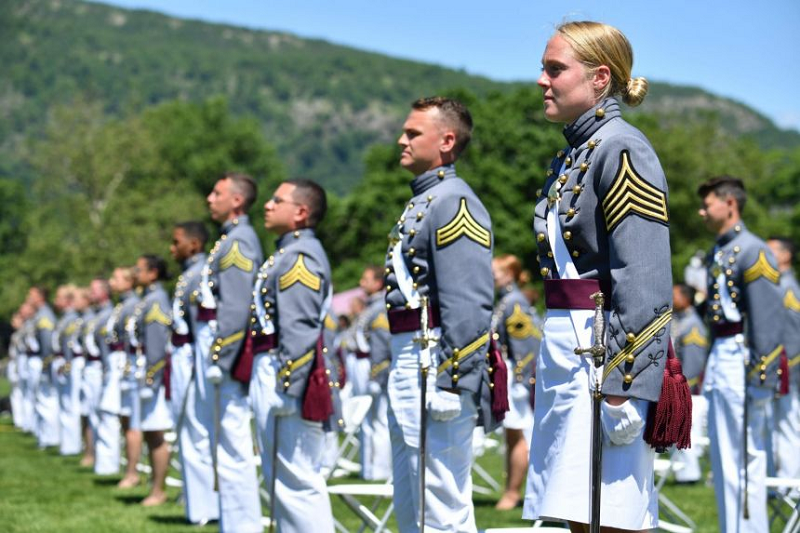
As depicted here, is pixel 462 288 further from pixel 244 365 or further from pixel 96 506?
pixel 96 506

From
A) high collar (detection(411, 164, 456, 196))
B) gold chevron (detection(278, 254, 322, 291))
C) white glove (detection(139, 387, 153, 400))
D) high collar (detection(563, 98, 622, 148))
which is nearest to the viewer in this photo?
high collar (detection(563, 98, 622, 148))

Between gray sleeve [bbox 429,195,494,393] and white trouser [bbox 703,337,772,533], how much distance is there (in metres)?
2.76

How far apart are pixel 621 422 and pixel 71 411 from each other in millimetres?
15869

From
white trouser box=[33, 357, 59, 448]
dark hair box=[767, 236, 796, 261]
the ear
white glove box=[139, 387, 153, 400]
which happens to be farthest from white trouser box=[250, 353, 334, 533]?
white trouser box=[33, 357, 59, 448]

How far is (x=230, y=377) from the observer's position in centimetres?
907

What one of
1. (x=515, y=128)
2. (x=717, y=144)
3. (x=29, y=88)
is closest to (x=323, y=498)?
(x=515, y=128)

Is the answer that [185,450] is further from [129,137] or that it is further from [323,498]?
[129,137]

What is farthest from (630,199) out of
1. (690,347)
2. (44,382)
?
(44,382)

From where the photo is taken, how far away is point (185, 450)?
10.4m

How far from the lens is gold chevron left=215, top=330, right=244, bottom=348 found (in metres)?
9.01

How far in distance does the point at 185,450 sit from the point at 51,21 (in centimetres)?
19861

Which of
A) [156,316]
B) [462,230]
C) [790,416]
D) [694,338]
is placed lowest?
[790,416]

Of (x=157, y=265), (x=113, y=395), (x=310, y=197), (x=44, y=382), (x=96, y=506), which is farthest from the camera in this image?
(x=44, y=382)

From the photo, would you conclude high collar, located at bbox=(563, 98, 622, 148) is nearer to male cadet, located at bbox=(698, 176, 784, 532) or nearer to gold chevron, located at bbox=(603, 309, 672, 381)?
gold chevron, located at bbox=(603, 309, 672, 381)
